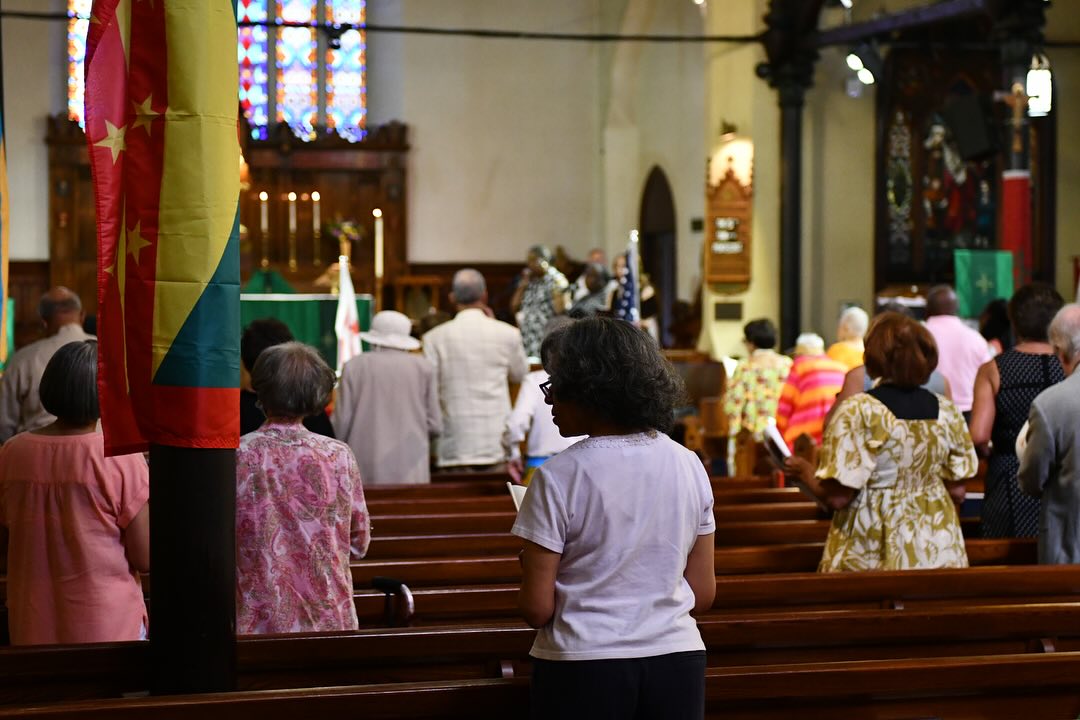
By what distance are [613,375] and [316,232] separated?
1531 centimetres

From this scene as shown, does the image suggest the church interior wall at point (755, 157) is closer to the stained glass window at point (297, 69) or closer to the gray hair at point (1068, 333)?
the stained glass window at point (297, 69)

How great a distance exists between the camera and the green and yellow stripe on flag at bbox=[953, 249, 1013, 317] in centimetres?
1042

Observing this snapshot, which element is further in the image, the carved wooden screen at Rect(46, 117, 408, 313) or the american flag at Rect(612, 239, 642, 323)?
the carved wooden screen at Rect(46, 117, 408, 313)

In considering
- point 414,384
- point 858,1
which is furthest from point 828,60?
point 414,384

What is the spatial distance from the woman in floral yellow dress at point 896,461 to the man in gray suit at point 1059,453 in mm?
218

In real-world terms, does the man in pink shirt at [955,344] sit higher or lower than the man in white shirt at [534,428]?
higher

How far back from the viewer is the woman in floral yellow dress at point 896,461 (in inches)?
167

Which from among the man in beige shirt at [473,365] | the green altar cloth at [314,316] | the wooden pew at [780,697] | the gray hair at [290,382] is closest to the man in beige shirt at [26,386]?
the man in beige shirt at [473,365]

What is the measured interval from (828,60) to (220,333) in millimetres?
12897

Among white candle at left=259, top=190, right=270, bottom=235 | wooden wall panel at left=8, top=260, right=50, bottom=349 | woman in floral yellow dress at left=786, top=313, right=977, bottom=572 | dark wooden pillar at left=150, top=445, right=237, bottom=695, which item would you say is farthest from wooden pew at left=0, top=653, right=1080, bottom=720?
wooden wall panel at left=8, top=260, right=50, bottom=349

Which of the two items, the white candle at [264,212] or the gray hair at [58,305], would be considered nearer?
the gray hair at [58,305]

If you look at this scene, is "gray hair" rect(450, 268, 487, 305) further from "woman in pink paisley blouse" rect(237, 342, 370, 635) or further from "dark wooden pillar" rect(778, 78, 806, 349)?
"dark wooden pillar" rect(778, 78, 806, 349)

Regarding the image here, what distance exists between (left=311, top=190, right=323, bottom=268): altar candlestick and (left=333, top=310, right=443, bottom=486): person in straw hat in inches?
428

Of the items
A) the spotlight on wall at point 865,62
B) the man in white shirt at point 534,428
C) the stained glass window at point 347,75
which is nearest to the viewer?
the man in white shirt at point 534,428
